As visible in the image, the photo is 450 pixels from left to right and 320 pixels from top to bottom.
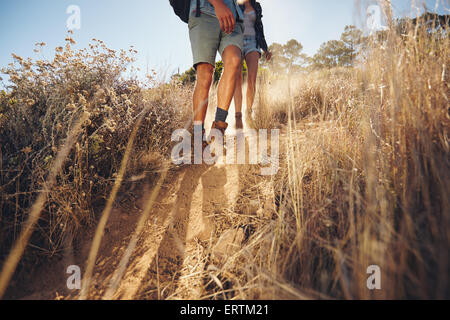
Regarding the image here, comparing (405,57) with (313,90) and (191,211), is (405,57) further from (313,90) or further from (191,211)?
(313,90)

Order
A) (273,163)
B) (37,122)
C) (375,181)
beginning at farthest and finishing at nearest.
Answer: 1. (273,163)
2. (37,122)
3. (375,181)

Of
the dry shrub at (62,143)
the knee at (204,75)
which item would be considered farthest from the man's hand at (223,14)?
the dry shrub at (62,143)

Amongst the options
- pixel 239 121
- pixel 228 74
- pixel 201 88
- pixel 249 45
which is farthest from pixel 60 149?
pixel 249 45

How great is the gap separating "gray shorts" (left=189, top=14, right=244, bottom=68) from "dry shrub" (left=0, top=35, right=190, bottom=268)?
2.48 feet

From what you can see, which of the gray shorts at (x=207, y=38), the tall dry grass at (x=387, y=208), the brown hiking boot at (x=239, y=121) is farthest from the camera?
the brown hiking boot at (x=239, y=121)

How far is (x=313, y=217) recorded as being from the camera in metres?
0.94

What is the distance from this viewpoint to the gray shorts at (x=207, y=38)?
181cm

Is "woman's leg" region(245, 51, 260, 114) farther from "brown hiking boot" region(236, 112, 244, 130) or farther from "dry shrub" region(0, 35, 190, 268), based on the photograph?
"dry shrub" region(0, 35, 190, 268)

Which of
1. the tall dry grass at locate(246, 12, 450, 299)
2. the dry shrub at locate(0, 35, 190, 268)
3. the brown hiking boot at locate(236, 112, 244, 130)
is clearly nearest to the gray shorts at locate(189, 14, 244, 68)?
the dry shrub at locate(0, 35, 190, 268)

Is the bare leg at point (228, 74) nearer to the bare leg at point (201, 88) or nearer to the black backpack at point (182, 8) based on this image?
the bare leg at point (201, 88)

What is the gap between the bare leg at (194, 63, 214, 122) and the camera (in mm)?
1877

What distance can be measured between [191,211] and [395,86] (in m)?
1.34

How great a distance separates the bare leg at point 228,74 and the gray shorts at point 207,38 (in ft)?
0.21
